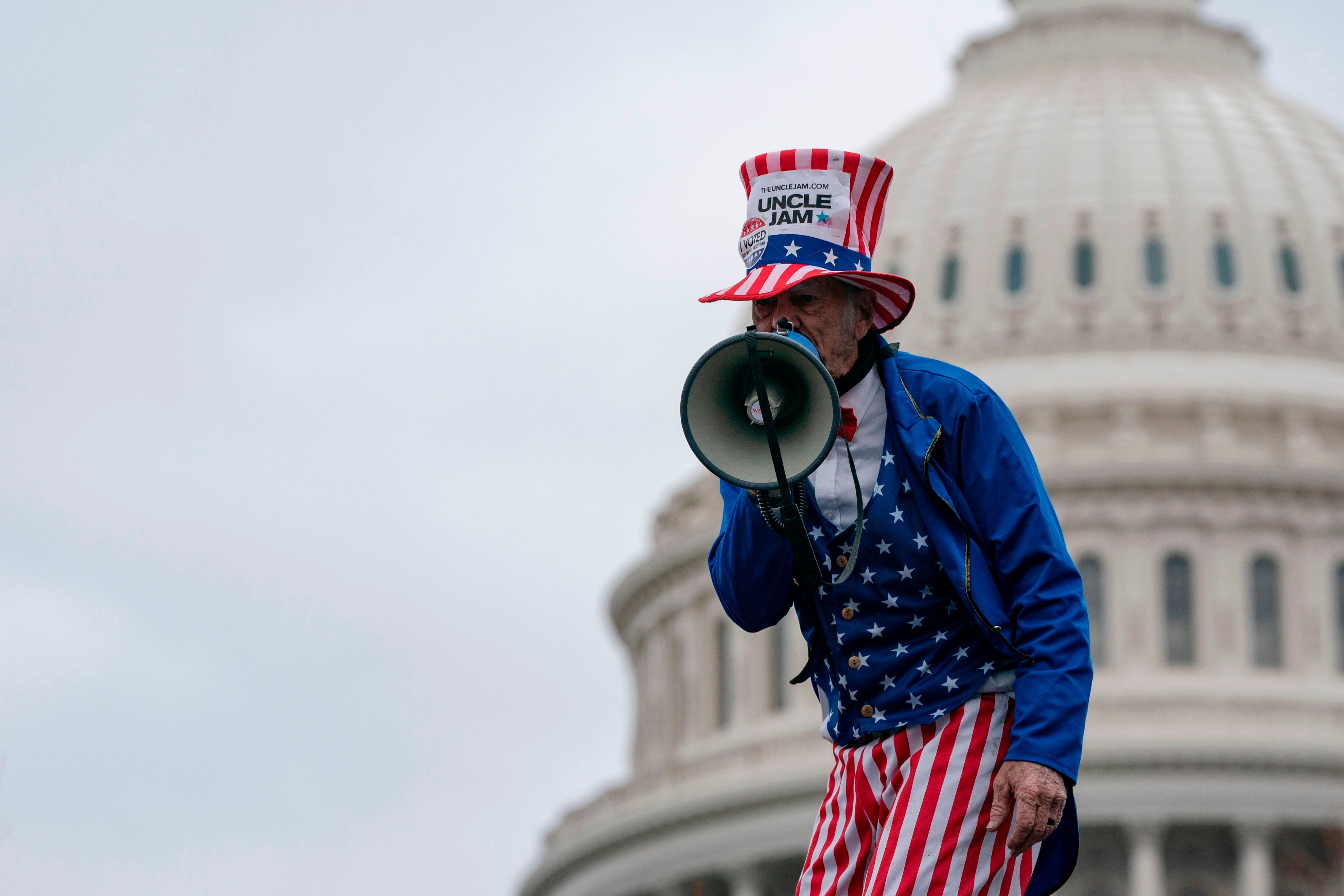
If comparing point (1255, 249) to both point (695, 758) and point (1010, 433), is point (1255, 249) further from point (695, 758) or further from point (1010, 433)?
point (1010, 433)

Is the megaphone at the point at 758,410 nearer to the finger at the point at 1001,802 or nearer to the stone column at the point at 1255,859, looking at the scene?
the finger at the point at 1001,802

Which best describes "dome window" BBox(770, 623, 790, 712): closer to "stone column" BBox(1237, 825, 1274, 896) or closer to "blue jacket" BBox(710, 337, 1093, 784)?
"stone column" BBox(1237, 825, 1274, 896)

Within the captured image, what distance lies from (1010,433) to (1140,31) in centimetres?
6759

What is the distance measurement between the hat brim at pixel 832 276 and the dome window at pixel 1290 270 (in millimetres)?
59402

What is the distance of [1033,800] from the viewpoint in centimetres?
519

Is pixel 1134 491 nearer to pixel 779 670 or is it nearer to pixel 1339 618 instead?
pixel 1339 618

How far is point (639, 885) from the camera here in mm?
57781

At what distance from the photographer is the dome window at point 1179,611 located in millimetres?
56156

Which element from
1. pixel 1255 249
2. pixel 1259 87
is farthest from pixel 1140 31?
pixel 1255 249

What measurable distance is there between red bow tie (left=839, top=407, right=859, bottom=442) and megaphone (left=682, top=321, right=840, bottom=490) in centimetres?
26

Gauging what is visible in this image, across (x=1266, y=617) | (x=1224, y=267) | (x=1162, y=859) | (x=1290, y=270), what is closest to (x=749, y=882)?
(x=1162, y=859)

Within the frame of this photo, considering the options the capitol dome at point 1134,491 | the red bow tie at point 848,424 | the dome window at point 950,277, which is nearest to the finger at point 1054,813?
the red bow tie at point 848,424

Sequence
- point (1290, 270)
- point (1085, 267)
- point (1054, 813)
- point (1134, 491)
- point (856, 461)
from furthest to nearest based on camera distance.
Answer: point (1290, 270), point (1085, 267), point (1134, 491), point (856, 461), point (1054, 813)

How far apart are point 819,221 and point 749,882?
49.8 m
